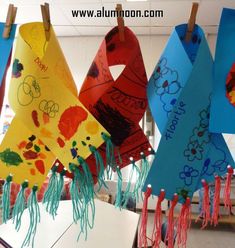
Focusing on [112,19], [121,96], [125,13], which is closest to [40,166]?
[121,96]

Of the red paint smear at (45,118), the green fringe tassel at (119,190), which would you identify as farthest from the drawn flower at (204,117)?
the red paint smear at (45,118)

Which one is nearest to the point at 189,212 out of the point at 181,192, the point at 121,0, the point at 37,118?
the point at 181,192

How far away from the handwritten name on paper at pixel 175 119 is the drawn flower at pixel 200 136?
0.15ft

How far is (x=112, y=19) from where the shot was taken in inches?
146

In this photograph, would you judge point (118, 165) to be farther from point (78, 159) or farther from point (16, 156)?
point (16, 156)

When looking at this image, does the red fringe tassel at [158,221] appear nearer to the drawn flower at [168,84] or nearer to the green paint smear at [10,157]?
the drawn flower at [168,84]

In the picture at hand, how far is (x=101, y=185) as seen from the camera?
0.67 m

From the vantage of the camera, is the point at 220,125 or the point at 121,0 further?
the point at 121,0

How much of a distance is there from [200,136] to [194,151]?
35 millimetres

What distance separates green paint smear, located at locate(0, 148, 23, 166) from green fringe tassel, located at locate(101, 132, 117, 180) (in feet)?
0.67

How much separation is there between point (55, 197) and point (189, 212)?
0.31 meters

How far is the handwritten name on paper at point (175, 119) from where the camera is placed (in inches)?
24.1

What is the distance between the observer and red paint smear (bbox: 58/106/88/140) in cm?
61

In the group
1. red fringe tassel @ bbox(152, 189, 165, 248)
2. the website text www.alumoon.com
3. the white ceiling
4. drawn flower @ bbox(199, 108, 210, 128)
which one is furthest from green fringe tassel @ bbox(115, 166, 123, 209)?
the website text www.alumoon.com
